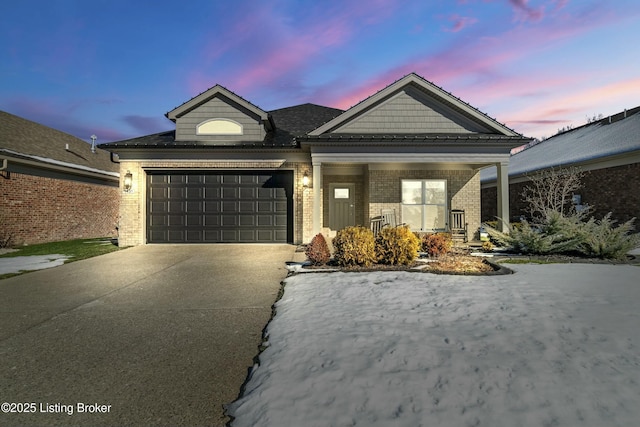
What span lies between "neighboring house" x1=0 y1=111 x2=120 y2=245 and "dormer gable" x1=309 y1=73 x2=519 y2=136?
1170 cm

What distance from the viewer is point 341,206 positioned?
44.8 ft

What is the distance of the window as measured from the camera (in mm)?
12750

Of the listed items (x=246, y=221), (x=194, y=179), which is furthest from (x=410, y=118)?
(x=194, y=179)

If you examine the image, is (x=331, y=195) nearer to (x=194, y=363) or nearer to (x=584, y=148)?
(x=194, y=363)

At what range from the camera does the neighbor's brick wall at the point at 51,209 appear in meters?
11.6

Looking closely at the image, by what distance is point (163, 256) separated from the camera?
360 inches

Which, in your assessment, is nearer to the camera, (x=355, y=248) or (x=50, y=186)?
(x=355, y=248)

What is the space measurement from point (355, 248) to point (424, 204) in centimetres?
694

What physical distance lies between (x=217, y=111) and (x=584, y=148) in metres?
16.9

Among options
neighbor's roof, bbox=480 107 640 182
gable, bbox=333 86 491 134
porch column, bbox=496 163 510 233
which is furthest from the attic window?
neighbor's roof, bbox=480 107 640 182

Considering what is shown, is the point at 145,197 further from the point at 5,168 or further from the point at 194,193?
the point at 5,168

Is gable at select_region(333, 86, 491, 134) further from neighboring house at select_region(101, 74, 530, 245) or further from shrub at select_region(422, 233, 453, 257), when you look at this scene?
shrub at select_region(422, 233, 453, 257)

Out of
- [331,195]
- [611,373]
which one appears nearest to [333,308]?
[611,373]

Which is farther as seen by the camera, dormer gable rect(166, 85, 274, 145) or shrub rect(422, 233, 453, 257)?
dormer gable rect(166, 85, 274, 145)
